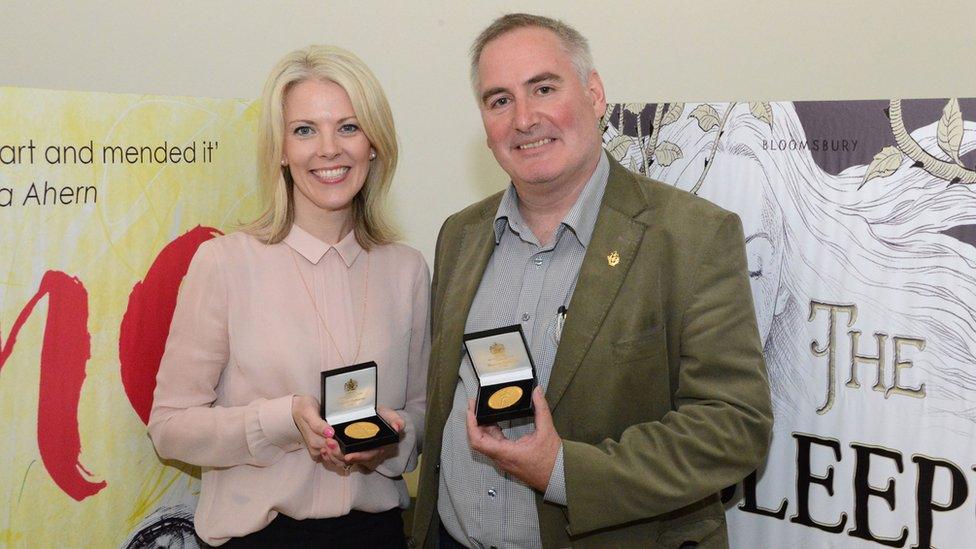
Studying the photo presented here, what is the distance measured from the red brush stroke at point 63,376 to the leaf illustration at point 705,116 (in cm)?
170

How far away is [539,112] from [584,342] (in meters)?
0.59

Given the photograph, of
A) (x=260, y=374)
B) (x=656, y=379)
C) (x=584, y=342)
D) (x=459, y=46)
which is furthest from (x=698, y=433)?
(x=459, y=46)

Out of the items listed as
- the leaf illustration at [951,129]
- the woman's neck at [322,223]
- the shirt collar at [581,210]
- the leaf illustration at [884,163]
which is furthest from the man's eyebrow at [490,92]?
the leaf illustration at [951,129]

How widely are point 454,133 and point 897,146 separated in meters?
2.07

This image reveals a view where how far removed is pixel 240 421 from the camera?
210 cm

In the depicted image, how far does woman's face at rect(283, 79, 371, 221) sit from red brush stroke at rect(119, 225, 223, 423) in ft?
1.46

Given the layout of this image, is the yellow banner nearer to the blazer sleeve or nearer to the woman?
the woman

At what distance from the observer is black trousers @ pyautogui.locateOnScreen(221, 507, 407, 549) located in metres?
2.13

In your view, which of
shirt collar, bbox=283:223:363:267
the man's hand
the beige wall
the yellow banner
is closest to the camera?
the man's hand

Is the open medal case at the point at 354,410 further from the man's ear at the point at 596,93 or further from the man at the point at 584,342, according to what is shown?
the man's ear at the point at 596,93

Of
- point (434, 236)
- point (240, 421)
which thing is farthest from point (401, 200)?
point (240, 421)

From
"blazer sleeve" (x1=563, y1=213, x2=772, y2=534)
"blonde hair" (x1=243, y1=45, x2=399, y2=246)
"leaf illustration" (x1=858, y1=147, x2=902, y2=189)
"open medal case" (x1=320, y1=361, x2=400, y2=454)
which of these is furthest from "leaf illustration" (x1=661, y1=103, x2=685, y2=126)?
"open medal case" (x1=320, y1=361, x2=400, y2=454)

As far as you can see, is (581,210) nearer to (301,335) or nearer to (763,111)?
(763,111)

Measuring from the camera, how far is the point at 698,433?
6.04ft
